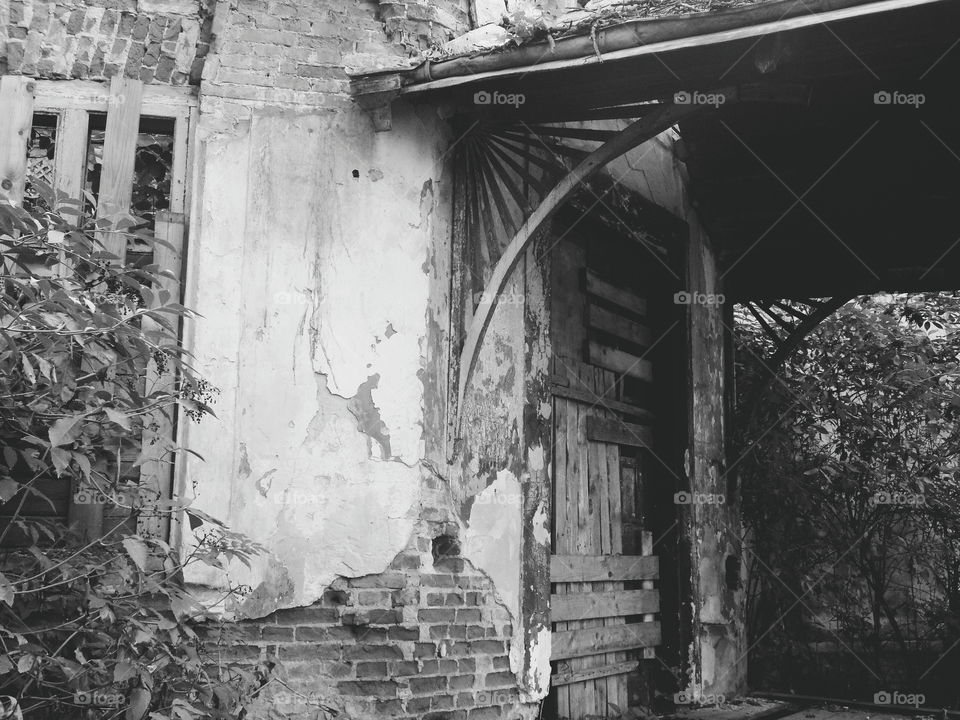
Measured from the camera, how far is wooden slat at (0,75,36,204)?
4.26 m

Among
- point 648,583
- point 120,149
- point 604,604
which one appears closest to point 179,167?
point 120,149

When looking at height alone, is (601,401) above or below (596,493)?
above

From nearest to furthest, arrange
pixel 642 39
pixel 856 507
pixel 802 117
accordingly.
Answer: pixel 642 39 < pixel 802 117 < pixel 856 507

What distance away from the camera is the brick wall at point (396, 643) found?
13.7 ft

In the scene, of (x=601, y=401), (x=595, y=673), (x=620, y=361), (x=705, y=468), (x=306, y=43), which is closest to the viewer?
(x=306, y=43)

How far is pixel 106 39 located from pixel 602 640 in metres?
4.34

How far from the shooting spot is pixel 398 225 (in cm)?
468

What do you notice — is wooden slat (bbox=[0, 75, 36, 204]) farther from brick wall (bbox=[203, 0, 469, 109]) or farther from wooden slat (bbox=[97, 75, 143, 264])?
brick wall (bbox=[203, 0, 469, 109])

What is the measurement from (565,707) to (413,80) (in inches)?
141

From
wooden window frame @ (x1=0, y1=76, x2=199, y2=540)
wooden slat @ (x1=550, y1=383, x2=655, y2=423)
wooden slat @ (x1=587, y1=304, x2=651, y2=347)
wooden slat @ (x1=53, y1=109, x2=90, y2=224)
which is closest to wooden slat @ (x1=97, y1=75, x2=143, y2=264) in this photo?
wooden window frame @ (x1=0, y1=76, x2=199, y2=540)

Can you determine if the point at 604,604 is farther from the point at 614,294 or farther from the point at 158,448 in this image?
the point at 158,448

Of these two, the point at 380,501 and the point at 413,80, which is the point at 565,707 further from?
the point at 413,80

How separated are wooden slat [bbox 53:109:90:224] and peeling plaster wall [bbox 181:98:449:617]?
510 millimetres

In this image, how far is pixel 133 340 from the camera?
11.9 ft
